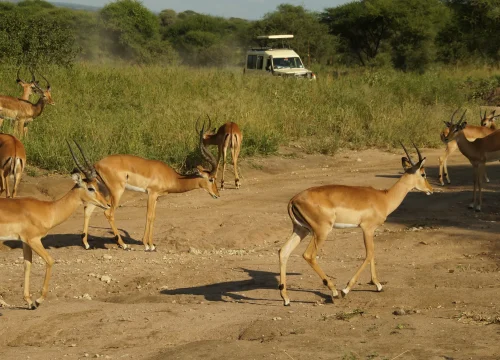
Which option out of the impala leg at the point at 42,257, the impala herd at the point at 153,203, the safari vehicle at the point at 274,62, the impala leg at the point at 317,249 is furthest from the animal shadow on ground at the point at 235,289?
the safari vehicle at the point at 274,62

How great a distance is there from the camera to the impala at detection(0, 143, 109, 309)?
7.60 metres

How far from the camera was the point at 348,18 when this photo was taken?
4109 cm

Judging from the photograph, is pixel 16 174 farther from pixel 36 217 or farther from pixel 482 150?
pixel 482 150

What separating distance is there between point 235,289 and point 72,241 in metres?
3.17

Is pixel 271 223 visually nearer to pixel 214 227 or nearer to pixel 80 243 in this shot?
pixel 214 227

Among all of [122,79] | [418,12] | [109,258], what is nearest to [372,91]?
[122,79]

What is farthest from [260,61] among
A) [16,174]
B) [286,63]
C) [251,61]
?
[16,174]

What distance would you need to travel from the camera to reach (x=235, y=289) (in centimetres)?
834

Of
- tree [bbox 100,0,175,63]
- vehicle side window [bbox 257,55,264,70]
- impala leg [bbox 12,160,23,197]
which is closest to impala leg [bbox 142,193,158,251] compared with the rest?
impala leg [bbox 12,160,23,197]

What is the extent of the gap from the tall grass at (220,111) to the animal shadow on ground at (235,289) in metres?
5.75

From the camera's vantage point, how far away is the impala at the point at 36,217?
7602mm

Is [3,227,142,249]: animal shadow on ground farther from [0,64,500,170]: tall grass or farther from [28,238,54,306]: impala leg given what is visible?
[0,64,500,170]: tall grass

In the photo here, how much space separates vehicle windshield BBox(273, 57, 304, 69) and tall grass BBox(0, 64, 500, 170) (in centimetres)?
453

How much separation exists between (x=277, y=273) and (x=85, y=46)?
34.2 m
